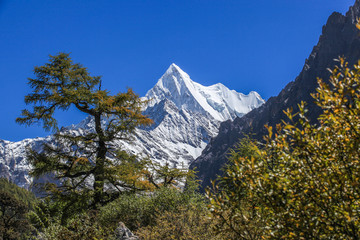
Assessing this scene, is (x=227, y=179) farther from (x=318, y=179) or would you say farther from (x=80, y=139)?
(x=80, y=139)

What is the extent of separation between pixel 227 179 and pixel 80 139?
14357 mm

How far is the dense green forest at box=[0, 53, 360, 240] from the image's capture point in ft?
11.1

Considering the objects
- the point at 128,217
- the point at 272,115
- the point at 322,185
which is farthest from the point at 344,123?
the point at 272,115

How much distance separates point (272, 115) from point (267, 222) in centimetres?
18378

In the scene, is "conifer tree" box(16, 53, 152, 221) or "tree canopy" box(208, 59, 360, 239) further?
"conifer tree" box(16, 53, 152, 221)

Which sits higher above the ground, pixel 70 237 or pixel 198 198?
pixel 198 198

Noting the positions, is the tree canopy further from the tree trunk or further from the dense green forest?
the tree trunk

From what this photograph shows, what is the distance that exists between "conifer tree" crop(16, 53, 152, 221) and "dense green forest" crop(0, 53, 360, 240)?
7 cm

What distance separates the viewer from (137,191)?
59.4 ft

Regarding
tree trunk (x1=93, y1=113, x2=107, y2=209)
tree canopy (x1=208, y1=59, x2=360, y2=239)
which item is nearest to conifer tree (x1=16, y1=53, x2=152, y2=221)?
tree trunk (x1=93, y1=113, x2=107, y2=209)

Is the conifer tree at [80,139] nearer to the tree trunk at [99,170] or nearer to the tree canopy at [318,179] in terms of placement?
the tree trunk at [99,170]

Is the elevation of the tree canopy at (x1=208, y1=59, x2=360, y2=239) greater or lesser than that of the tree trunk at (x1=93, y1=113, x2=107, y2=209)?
lesser

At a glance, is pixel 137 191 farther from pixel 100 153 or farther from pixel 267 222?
pixel 267 222

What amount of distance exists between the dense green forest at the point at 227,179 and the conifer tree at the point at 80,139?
7cm
